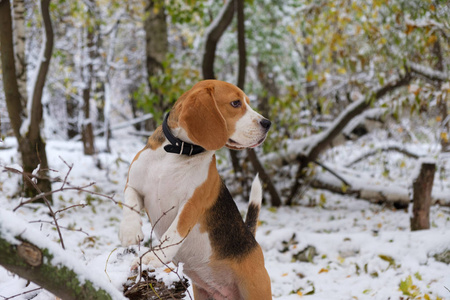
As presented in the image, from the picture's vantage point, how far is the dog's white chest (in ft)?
7.12

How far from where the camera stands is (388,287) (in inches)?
144

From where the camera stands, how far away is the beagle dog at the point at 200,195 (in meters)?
2.09

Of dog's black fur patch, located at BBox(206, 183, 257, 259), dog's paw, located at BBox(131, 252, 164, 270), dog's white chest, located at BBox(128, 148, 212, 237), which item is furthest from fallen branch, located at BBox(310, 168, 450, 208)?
dog's paw, located at BBox(131, 252, 164, 270)

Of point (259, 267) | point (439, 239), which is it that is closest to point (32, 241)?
point (259, 267)

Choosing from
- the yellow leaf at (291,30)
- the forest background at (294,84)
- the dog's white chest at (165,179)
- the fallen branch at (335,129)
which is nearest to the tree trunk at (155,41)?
the forest background at (294,84)

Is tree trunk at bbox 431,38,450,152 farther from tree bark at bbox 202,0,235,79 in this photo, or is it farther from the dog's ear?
the dog's ear

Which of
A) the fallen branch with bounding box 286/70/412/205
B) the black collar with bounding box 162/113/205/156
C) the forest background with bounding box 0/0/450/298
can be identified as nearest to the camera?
the black collar with bounding box 162/113/205/156

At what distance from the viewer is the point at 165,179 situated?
7.13ft

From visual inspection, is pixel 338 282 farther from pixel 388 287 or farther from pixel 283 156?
pixel 283 156

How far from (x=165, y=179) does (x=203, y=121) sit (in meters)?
0.38

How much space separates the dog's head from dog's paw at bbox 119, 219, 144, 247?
0.52m

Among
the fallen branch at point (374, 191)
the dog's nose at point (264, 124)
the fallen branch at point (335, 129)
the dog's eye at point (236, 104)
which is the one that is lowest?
the fallen branch at point (374, 191)

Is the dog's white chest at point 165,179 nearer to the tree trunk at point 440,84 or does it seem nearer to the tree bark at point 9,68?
the tree bark at point 9,68

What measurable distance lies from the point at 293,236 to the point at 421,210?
5.41 ft
